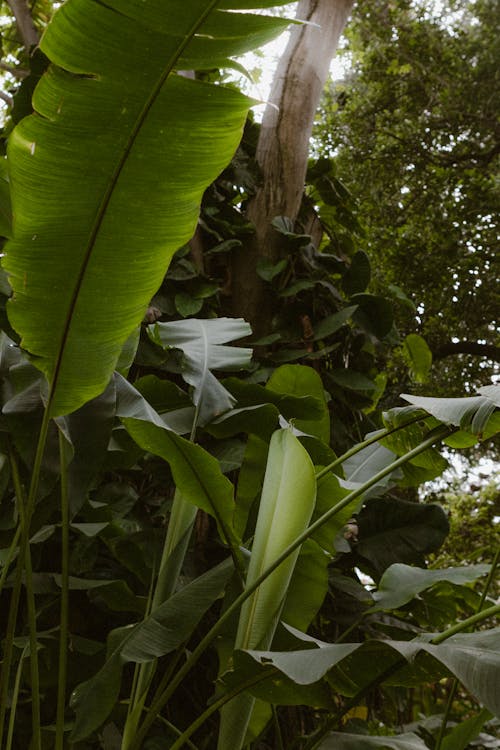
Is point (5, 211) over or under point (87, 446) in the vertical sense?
over

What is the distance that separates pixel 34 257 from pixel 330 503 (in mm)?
768

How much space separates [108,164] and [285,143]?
200 cm

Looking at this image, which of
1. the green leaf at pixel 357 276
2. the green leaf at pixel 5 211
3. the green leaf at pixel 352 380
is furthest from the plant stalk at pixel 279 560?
the green leaf at pixel 357 276

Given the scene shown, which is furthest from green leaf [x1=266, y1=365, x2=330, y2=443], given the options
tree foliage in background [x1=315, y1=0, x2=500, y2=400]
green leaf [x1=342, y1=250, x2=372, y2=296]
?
tree foliage in background [x1=315, y1=0, x2=500, y2=400]

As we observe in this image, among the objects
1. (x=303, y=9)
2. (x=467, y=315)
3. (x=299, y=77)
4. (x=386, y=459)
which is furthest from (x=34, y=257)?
(x=467, y=315)

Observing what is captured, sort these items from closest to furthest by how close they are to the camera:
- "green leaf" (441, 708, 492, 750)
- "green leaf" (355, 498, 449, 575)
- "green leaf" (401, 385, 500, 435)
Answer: "green leaf" (401, 385, 500, 435), "green leaf" (441, 708, 492, 750), "green leaf" (355, 498, 449, 575)

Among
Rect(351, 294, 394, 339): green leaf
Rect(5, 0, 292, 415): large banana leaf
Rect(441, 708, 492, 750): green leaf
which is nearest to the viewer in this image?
Rect(5, 0, 292, 415): large banana leaf

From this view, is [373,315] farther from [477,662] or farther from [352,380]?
[477,662]

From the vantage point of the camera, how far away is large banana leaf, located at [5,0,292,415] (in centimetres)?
90

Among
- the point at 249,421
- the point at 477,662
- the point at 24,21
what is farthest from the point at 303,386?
the point at 24,21

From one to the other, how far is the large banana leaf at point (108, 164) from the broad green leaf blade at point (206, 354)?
0.31 m

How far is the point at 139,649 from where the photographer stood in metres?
1.12

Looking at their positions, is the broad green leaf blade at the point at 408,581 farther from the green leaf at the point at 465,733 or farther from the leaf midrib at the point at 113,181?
the leaf midrib at the point at 113,181

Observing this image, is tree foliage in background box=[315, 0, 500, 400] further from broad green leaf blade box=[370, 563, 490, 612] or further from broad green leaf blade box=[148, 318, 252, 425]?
broad green leaf blade box=[370, 563, 490, 612]
